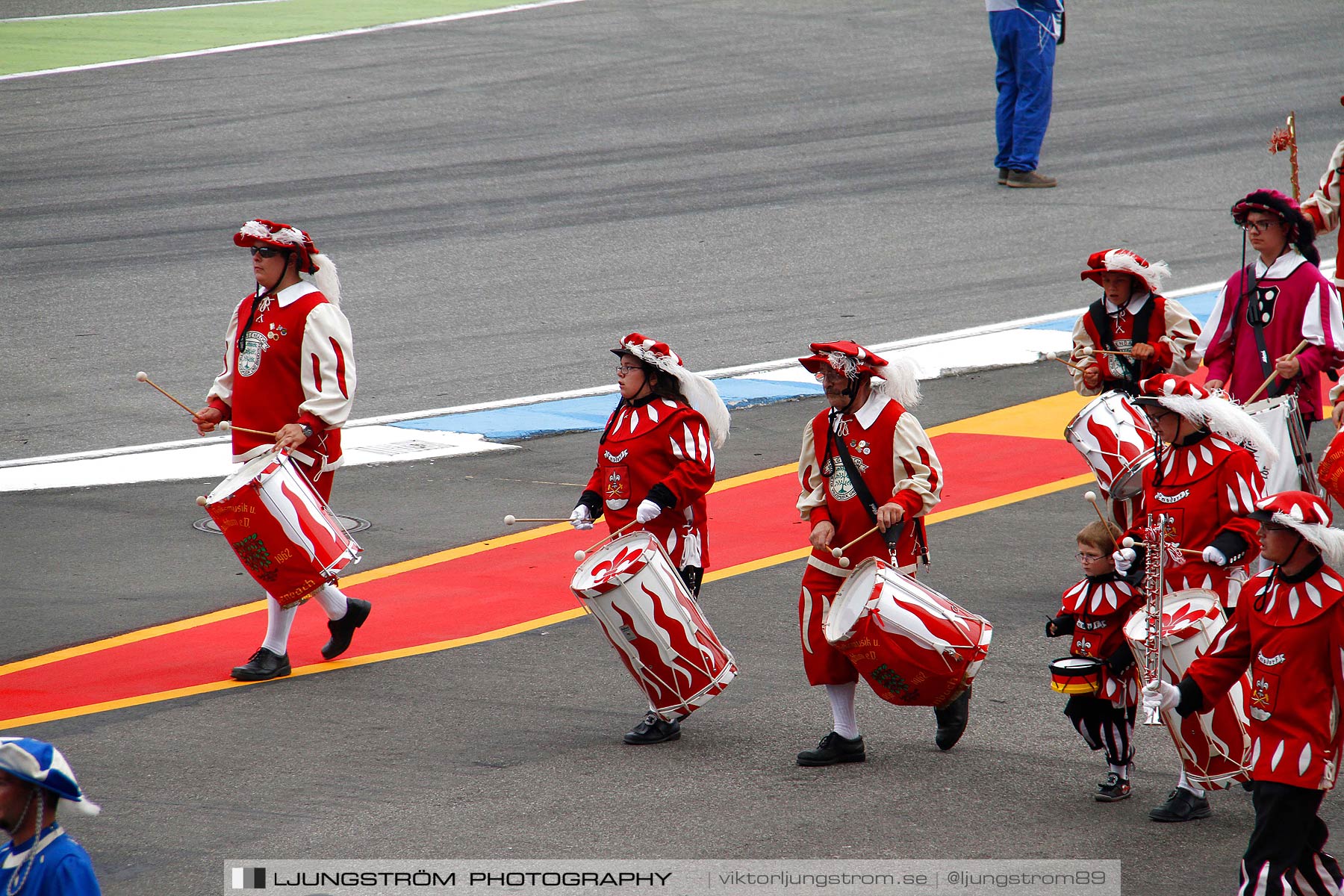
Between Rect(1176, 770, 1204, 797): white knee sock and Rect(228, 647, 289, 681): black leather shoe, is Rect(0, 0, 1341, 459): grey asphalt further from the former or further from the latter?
Rect(1176, 770, 1204, 797): white knee sock

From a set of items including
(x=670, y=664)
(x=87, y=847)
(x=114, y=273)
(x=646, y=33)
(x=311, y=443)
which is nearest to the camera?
(x=87, y=847)

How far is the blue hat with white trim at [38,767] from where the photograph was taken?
464 cm

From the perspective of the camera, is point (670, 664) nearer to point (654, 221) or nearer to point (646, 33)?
point (654, 221)

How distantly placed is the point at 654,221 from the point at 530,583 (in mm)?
11331

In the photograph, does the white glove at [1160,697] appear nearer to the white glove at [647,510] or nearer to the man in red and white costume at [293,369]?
the white glove at [647,510]

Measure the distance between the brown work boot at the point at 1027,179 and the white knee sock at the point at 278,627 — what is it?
15.8 meters

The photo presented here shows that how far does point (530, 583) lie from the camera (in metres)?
10.7

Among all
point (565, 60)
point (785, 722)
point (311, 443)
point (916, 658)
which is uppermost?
point (565, 60)

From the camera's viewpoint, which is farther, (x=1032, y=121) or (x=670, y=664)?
(x=1032, y=121)

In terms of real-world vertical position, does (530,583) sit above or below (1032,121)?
below

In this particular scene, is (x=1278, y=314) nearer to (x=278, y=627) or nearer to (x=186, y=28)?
(x=278, y=627)

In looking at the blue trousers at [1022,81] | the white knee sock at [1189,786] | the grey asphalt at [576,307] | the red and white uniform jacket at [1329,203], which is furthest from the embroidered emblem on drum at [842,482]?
the blue trousers at [1022,81]

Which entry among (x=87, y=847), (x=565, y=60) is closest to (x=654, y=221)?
(x=565, y=60)

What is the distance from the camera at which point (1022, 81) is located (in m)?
22.4
